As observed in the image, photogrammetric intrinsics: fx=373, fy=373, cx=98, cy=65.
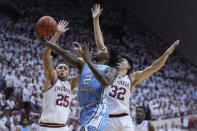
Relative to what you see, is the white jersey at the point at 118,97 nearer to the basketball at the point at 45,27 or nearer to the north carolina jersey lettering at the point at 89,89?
the basketball at the point at 45,27

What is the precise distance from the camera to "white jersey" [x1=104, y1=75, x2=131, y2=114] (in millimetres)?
5578

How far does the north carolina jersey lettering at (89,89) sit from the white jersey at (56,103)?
1320 millimetres

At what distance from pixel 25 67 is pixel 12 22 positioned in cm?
546

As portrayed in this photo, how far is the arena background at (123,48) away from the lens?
11.5 meters

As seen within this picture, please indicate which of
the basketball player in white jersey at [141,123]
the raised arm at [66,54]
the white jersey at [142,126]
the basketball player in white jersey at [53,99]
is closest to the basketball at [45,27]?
the basketball player in white jersey at [53,99]

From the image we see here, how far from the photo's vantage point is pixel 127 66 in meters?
5.89

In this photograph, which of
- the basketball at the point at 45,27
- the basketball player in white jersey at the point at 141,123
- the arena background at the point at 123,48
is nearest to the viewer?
the basketball at the point at 45,27

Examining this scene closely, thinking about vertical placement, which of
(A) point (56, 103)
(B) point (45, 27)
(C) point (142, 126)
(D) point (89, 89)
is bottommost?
(C) point (142, 126)

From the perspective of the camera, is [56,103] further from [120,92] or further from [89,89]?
[89,89]

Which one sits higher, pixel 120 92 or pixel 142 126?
pixel 120 92

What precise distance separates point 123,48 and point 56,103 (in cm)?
1703

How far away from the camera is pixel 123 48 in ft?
73.2

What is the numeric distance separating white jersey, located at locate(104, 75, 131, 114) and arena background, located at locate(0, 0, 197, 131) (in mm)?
4094

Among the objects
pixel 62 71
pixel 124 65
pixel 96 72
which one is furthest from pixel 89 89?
pixel 124 65
